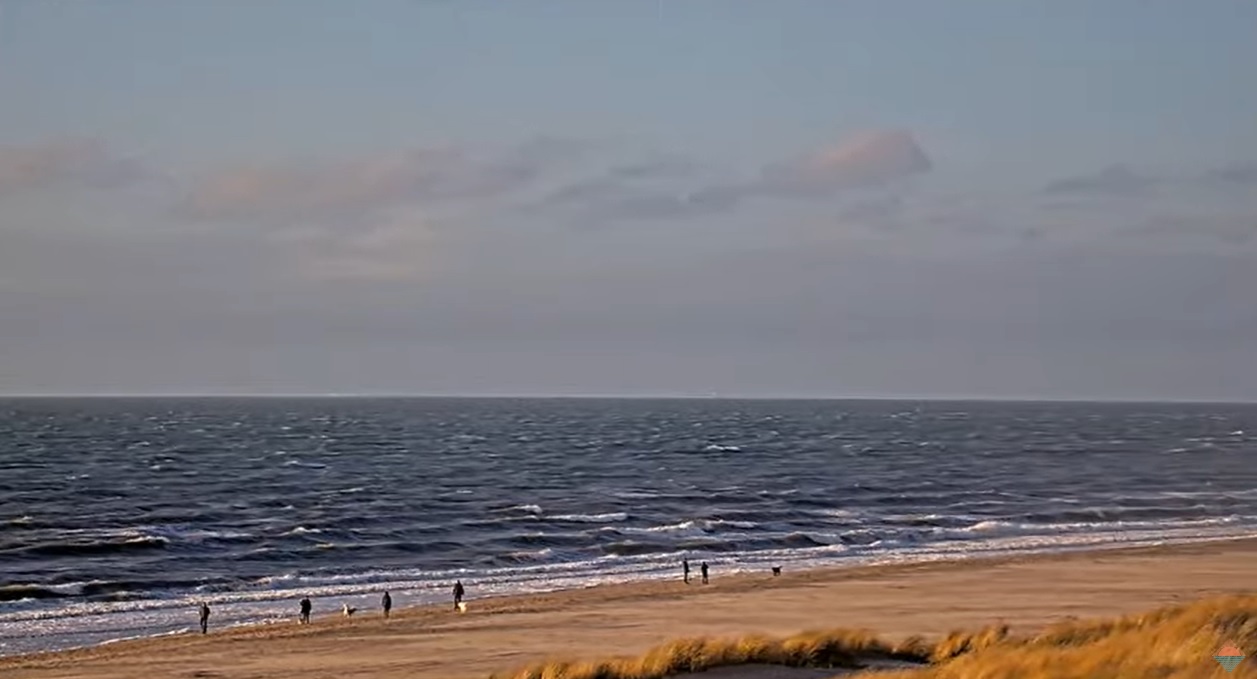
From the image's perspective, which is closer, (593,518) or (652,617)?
(652,617)

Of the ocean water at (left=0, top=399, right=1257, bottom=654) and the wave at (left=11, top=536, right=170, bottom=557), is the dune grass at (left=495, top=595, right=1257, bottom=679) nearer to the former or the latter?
the ocean water at (left=0, top=399, right=1257, bottom=654)

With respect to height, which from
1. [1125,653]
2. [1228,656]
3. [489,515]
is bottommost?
[489,515]

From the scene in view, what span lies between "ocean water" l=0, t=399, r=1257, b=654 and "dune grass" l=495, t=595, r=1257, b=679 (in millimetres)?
20054

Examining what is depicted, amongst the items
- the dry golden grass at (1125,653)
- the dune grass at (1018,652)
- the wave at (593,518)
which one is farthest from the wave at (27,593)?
the dry golden grass at (1125,653)

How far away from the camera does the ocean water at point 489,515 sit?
45875mm

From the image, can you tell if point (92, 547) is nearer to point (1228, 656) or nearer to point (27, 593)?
point (27, 593)

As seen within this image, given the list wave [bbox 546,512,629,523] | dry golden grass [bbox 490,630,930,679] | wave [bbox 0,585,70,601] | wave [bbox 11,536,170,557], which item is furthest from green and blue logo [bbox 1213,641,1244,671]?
wave [bbox 546,512,629,523]

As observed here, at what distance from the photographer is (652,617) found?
1503 inches

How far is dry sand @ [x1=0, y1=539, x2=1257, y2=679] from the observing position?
30.8 meters

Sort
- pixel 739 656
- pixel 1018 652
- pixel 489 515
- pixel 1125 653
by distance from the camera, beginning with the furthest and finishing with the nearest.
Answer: pixel 489 515
pixel 739 656
pixel 1018 652
pixel 1125 653

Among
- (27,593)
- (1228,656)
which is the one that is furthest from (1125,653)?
(27,593)

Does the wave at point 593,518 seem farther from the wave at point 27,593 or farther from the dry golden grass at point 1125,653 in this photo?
the dry golden grass at point 1125,653

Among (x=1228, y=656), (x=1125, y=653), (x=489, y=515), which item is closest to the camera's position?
(x=1228, y=656)

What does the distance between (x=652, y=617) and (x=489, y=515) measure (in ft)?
98.5
